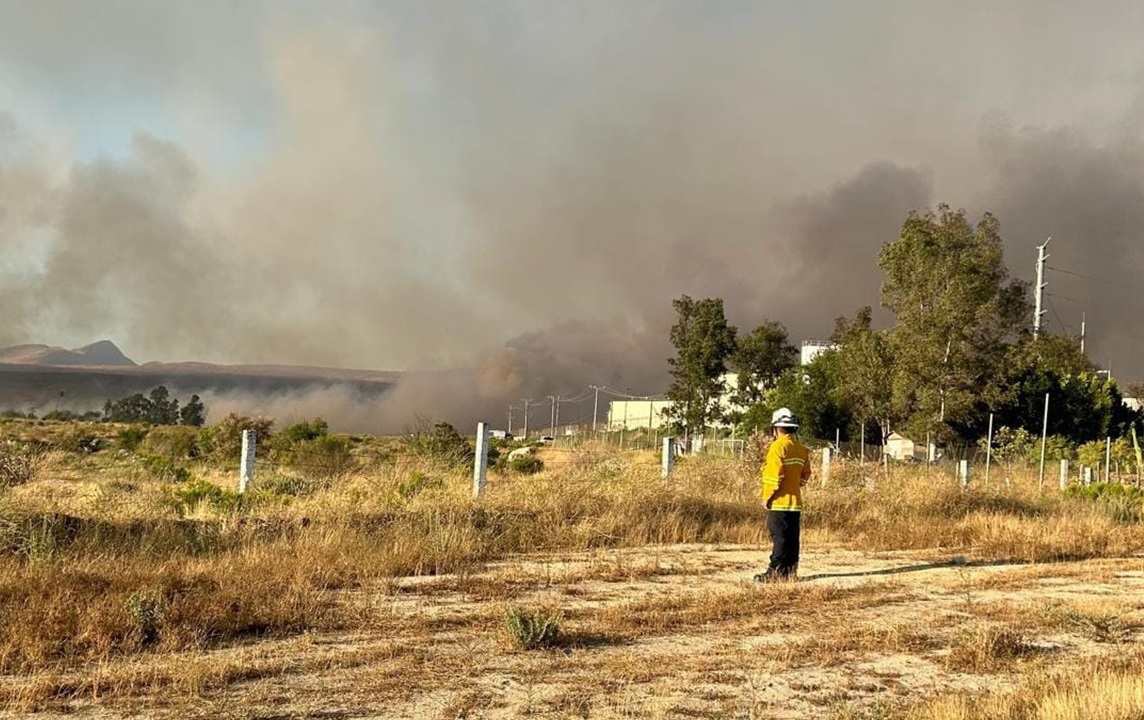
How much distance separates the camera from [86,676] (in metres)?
5.91

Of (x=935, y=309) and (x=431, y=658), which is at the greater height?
(x=935, y=309)

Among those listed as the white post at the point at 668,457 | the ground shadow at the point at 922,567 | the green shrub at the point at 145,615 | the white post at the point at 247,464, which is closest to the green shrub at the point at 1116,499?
the ground shadow at the point at 922,567

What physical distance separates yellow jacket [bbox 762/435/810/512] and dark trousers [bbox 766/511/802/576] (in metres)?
0.10

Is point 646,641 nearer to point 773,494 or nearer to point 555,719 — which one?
point 555,719

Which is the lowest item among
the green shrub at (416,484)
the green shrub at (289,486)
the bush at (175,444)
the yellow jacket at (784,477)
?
the bush at (175,444)

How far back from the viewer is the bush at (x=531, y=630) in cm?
699

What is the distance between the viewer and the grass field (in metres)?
5.76

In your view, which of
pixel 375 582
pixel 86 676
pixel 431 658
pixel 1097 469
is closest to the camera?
pixel 86 676

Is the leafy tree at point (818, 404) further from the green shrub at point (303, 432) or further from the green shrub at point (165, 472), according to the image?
the green shrub at point (165, 472)

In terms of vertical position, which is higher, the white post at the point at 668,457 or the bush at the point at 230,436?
the white post at the point at 668,457

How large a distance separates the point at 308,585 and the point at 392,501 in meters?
4.53

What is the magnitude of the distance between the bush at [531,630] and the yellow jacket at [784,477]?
4167 mm

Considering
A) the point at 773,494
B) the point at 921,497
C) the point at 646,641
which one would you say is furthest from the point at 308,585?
the point at 921,497

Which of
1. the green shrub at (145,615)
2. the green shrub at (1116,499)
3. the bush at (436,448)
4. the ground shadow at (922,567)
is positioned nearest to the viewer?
the green shrub at (145,615)
